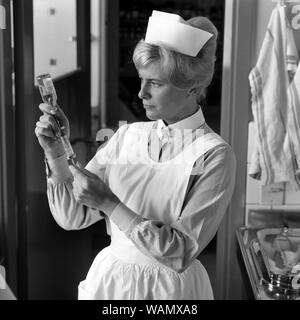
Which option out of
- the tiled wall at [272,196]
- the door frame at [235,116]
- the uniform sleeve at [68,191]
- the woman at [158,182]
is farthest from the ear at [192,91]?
the tiled wall at [272,196]

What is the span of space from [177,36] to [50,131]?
0.20 metres

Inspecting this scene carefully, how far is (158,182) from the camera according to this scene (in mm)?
810

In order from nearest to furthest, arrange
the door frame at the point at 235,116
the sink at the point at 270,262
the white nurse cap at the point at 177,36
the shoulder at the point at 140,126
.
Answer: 1. the white nurse cap at the point at 177,36
2. the shoulder at the point at 140,126
3. the sink at the point at 270,262
4. the door frame at the point at 235,116

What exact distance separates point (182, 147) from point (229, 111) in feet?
1.10

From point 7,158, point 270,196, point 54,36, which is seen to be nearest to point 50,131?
point 7,158

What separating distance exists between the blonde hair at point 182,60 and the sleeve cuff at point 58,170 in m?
0.16

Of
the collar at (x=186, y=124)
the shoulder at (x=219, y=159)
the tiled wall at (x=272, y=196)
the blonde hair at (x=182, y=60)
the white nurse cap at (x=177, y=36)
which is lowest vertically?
the tiled wall at (x=272, y=196)

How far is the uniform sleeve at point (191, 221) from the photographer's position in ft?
2.44

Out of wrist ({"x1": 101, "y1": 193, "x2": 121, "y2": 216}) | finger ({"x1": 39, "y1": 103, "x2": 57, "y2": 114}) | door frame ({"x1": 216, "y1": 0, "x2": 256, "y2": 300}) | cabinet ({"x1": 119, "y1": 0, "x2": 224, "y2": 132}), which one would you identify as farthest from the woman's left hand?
door frame ({"x1": 216, "y1": 0, "x2": 256, "y2": 300})

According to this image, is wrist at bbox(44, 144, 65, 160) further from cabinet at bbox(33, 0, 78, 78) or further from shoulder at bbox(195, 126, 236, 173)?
cabinet at bbox(33, 0, 78, 78)

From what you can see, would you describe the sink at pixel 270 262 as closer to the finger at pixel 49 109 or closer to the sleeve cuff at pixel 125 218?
the sleeve cuff at pixel 125 218

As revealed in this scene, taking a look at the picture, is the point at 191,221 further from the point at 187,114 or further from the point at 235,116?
the point at 235,116

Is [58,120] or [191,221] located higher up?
[58,120]
